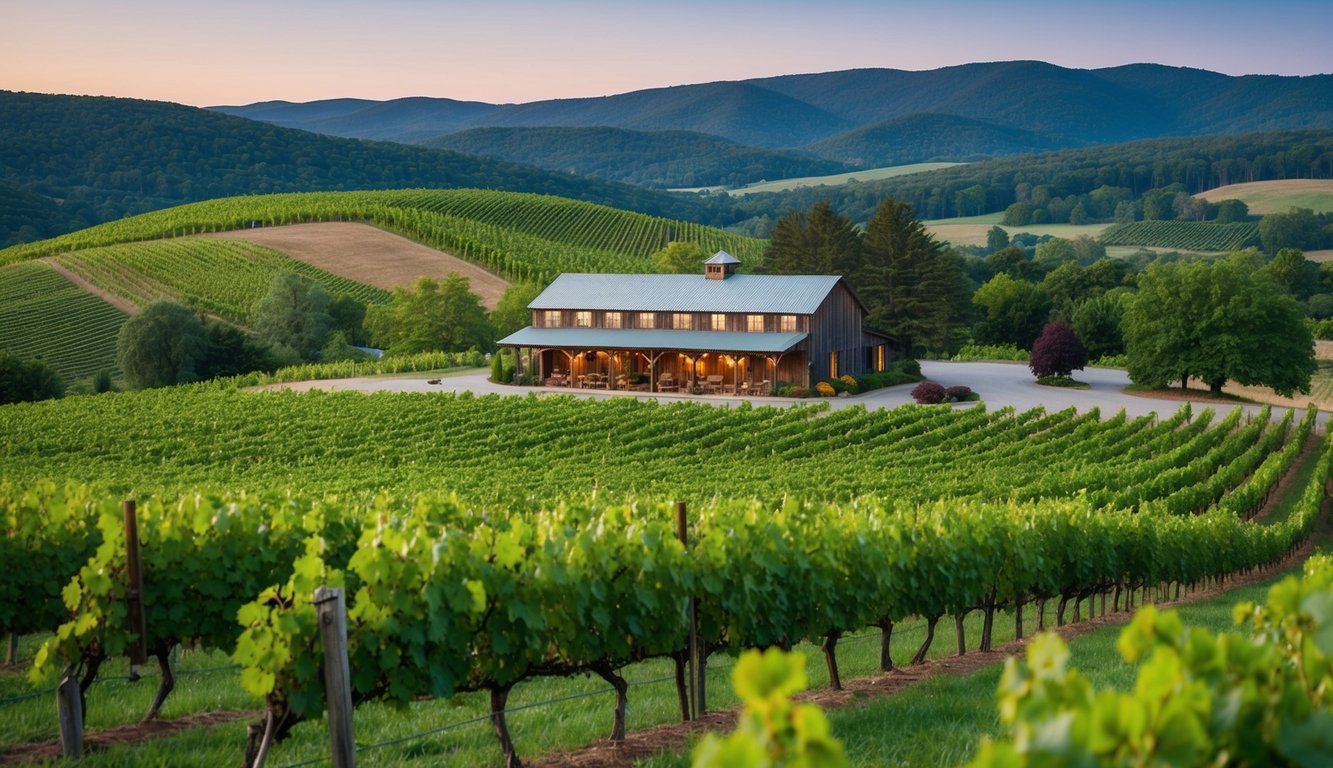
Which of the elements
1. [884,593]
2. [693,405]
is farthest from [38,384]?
[884,593]

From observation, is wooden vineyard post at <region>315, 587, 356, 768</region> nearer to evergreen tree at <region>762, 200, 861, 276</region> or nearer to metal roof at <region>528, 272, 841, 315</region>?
metal roof at <region>528, 272, 841, 315</region>

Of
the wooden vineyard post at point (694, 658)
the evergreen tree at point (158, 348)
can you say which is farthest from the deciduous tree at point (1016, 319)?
the wooden vineyard post at point (694, 658)

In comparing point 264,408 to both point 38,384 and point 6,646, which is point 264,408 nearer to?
point 38,384

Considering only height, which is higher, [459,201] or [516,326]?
[459,201]

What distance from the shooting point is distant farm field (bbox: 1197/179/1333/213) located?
174 meters

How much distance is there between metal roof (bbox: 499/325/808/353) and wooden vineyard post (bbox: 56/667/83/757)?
137ft

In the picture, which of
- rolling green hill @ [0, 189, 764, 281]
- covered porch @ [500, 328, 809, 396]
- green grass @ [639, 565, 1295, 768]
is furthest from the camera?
rolling green hill @ [0, 189, 764, 281]

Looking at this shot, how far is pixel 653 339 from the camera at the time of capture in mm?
52312

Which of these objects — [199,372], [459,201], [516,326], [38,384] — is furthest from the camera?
[459,201]

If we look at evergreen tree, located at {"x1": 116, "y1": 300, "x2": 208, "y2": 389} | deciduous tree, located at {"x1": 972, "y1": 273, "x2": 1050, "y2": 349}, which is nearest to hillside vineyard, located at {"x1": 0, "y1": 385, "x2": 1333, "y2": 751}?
evergreen tree, located at {"x1": 116, "y1": 300, "x2": 208, "y2": 389}

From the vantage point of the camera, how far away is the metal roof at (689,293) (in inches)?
2051

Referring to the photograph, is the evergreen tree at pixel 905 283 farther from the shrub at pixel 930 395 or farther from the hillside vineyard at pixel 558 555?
the hillside vineyard at pixel 558 555

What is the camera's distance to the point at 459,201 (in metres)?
130

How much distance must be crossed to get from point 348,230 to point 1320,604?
112527 millimetres
